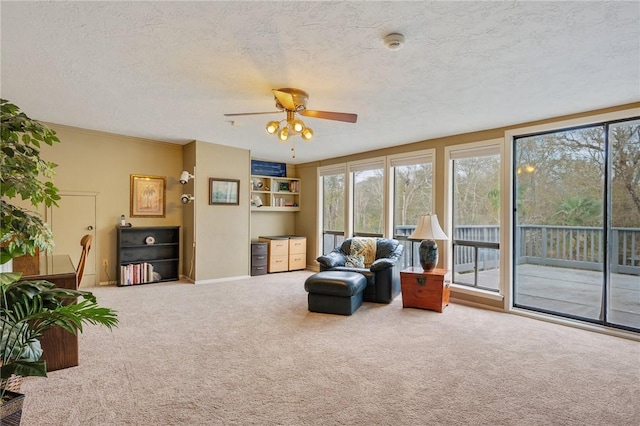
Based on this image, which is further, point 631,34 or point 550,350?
point 550,350

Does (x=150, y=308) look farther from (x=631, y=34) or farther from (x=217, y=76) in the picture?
(x=631, y=34)

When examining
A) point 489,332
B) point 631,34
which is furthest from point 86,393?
point 631,34

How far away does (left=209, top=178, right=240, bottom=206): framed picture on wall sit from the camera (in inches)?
233

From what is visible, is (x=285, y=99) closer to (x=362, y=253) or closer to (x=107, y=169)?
(x=362, y=253)

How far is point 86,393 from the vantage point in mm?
2297

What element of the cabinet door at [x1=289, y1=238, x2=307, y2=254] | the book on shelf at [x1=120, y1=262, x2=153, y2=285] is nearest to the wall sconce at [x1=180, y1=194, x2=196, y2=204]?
the book on shelf at [x1=120, y1=262, x2=153, y2=285]

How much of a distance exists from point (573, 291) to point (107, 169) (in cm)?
698

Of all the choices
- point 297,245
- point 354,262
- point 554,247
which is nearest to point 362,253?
point 354,262

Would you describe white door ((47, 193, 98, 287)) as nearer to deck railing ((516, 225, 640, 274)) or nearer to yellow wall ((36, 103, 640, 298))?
yellow wall ((36, 103, 640, 298))

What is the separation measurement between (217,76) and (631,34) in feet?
9.77

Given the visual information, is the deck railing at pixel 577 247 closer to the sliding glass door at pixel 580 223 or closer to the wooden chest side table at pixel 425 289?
the sliding glass door at pixel 580 223

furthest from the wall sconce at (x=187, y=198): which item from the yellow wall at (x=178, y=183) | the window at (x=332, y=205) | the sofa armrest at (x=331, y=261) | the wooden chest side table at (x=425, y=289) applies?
the wooden chest side table at (x=425, y=289)

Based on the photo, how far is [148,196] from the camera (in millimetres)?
5953

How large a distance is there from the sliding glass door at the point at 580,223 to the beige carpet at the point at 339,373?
22.7 inches
